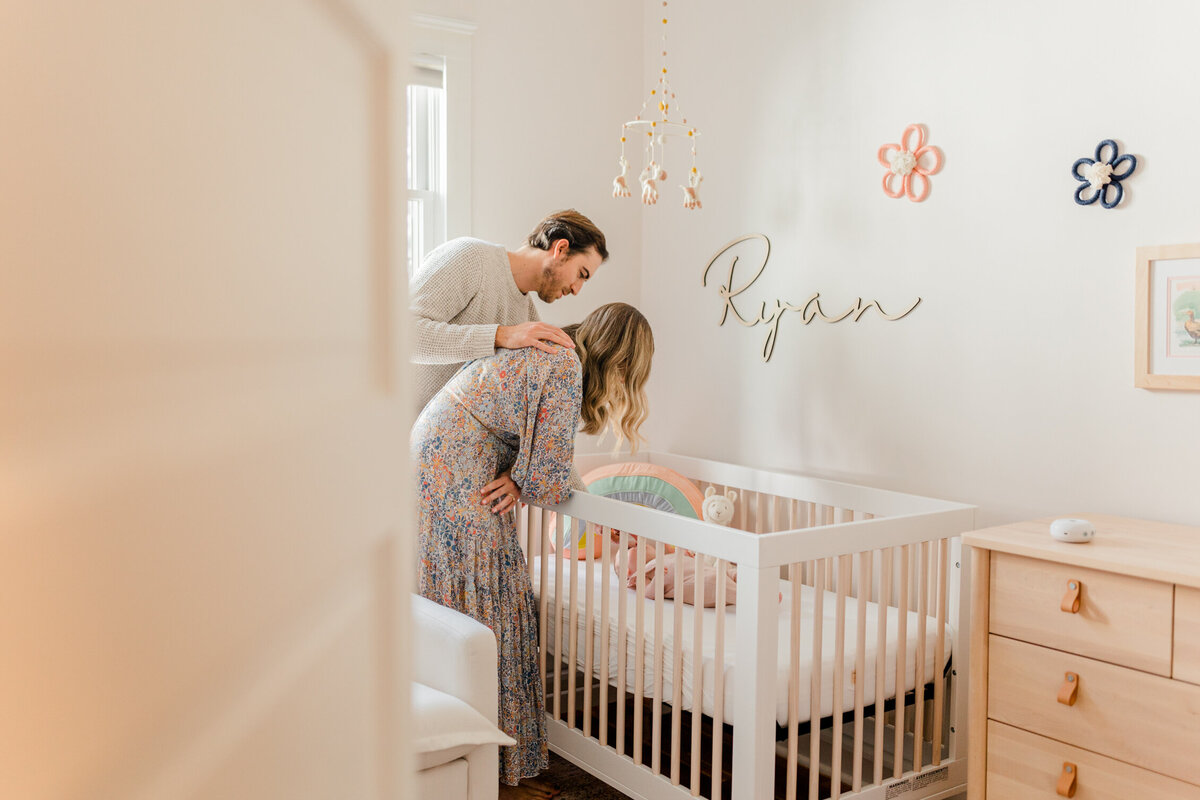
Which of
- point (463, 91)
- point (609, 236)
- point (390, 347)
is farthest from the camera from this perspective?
point (609, 236)

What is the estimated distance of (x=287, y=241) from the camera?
1.11 feet

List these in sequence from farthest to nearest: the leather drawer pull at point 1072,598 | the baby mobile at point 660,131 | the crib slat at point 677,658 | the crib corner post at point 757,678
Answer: the baby mobile at point 660,131 → the crib slat at point 677,658 → the crib corner post at point 757,678 → the leather drawer pull at point 1072,598

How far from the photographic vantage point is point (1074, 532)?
164 cm

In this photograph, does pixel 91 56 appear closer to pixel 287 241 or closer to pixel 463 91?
pixel 287 241

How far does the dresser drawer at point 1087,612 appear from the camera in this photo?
1.48 metres

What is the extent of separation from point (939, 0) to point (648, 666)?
1804mm

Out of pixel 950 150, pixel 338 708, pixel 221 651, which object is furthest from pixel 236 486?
pixel 950 150

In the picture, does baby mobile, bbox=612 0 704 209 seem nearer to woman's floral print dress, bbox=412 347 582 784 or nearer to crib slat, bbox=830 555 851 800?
woman's floral print dress, bbox=412 347 582 784

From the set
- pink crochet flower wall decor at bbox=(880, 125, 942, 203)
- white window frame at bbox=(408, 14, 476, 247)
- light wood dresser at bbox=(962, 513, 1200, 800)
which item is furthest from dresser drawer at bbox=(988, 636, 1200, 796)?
white window frame at bbox=(408, 14, 476, 247)

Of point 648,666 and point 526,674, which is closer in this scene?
point 648,666

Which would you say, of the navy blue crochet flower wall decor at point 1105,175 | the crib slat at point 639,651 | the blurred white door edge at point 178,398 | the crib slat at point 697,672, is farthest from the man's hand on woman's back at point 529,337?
the blurred white door edge at point 178,398

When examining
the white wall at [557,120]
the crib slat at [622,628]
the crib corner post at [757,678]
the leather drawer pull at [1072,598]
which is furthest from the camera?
the white wall at [557,120]

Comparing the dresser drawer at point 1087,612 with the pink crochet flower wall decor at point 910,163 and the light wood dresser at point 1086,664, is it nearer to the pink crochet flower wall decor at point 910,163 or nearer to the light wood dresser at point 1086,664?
the light wood dresser at point 1086,664

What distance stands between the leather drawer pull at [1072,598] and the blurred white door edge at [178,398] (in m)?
1.49
